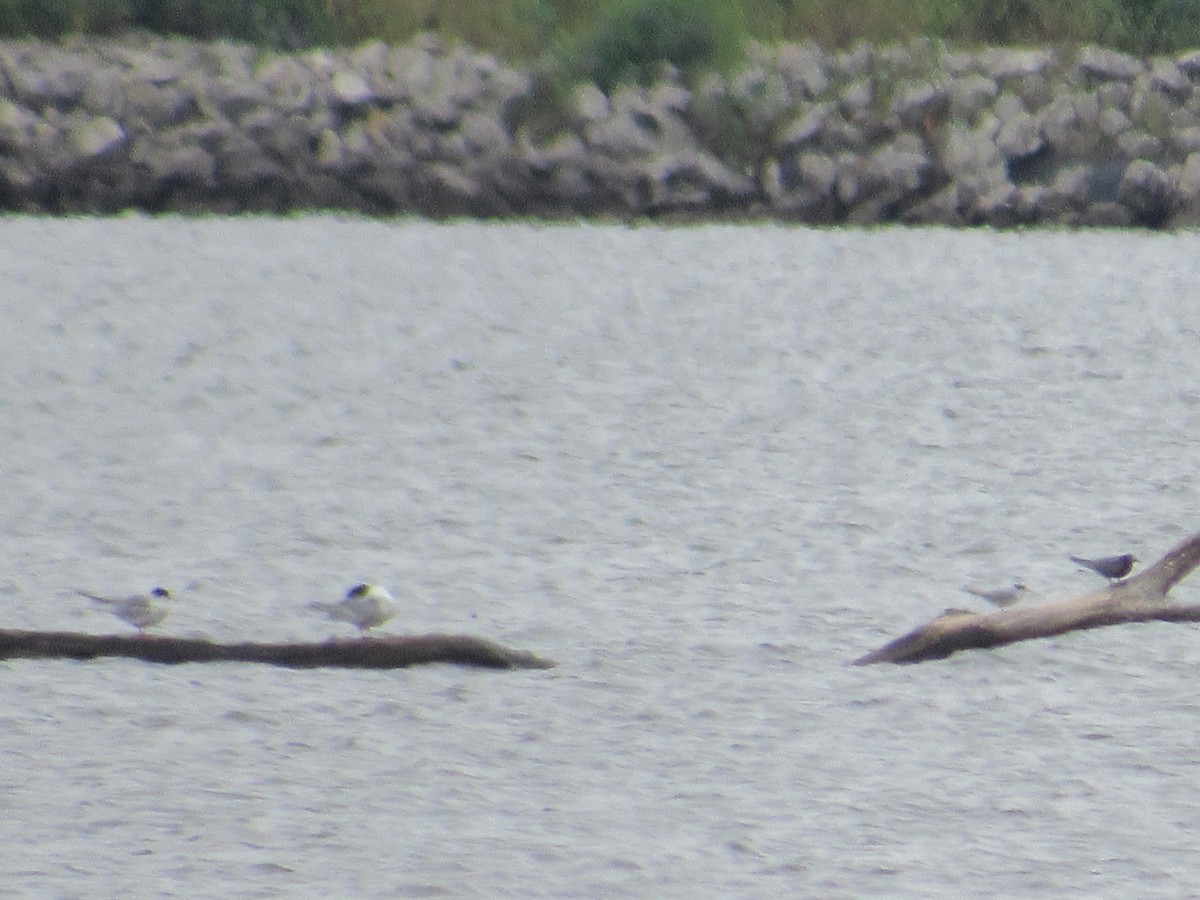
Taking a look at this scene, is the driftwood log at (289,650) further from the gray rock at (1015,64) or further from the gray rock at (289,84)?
the gray rock at (1015,64)

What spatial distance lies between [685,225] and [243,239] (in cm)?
173

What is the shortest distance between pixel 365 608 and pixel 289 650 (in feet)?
0.49

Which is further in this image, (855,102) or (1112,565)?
(855,102)

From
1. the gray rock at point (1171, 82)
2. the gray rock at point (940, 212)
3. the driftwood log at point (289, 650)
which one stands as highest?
the gray rock at point (1171, 82)

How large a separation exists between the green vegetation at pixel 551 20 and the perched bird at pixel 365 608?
6.48 metres

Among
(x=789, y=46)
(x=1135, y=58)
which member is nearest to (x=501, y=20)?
(x=789, y=46)

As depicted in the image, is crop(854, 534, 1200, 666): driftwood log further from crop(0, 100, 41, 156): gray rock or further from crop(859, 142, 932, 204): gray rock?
crop(0, 100, 41, 156): gray rock

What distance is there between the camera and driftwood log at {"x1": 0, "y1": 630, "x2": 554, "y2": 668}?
2344 mm

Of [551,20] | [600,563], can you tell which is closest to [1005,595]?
[600,563]

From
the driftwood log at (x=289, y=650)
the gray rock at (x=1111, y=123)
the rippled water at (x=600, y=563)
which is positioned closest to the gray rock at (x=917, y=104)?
the gray rock at (x=1111, y=123)

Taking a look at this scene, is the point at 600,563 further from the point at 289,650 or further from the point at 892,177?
the point at 892,177

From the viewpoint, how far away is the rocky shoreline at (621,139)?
763 centimetres

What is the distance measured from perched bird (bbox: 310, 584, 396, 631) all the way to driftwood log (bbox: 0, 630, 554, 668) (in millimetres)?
106

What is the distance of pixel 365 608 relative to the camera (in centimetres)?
247
